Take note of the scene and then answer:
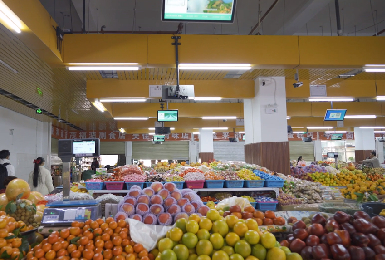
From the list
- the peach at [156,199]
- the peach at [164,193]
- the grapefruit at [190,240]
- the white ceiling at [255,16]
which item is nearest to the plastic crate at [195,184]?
the peach at [164,193]

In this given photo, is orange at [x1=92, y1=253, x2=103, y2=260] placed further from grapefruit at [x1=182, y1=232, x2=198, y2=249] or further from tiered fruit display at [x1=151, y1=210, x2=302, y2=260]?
grapefruit at [x1=182, y1=232, x2=198, y2=249]

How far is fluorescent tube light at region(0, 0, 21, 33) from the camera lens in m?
3.84

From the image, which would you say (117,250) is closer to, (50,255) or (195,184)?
(50,255)

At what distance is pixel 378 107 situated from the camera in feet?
42.7

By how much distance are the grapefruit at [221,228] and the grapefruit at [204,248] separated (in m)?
0.18

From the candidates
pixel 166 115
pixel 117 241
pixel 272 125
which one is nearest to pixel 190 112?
pixel 166 115

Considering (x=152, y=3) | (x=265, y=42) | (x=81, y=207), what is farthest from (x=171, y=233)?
(x=152, y=3)

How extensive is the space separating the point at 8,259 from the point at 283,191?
5978 millimetres

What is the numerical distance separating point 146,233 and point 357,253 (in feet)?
5.74

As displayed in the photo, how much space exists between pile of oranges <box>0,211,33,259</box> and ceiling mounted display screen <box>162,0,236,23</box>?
9.21 feet

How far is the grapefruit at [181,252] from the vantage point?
2.32 metres

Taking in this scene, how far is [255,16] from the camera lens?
25.9 feet

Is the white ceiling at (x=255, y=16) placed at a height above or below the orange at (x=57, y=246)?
above

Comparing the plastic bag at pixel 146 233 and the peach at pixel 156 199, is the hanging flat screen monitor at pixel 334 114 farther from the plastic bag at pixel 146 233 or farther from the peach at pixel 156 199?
the plastic bag at pixel 146 233
